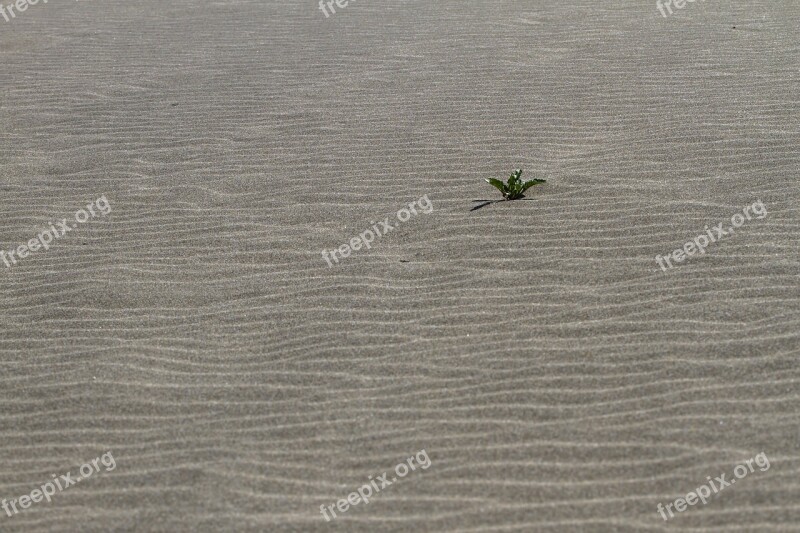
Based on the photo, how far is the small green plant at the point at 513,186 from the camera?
729 cm

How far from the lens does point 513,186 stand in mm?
7289

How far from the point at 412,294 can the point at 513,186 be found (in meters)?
1.53

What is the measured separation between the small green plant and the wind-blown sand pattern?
12 cm

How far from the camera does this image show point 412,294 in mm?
6152

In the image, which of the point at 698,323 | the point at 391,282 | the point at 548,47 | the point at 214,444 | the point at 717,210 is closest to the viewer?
the point at 214,444

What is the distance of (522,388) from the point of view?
5.13m

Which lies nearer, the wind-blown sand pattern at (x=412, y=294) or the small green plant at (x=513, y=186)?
the wind-blown sand pattern at (x=412, y=294)

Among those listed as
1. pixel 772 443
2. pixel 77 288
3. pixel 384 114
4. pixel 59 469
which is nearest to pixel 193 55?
pixel 384 114

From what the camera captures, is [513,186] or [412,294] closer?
[412,294]

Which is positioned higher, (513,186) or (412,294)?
(513,186)

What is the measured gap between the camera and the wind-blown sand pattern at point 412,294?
455 centimetres

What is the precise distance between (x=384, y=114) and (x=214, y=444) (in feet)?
16.5

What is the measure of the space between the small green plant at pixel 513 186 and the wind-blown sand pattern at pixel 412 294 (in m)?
0.12

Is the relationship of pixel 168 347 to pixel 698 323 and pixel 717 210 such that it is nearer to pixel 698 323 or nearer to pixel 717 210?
pixel 698 323
